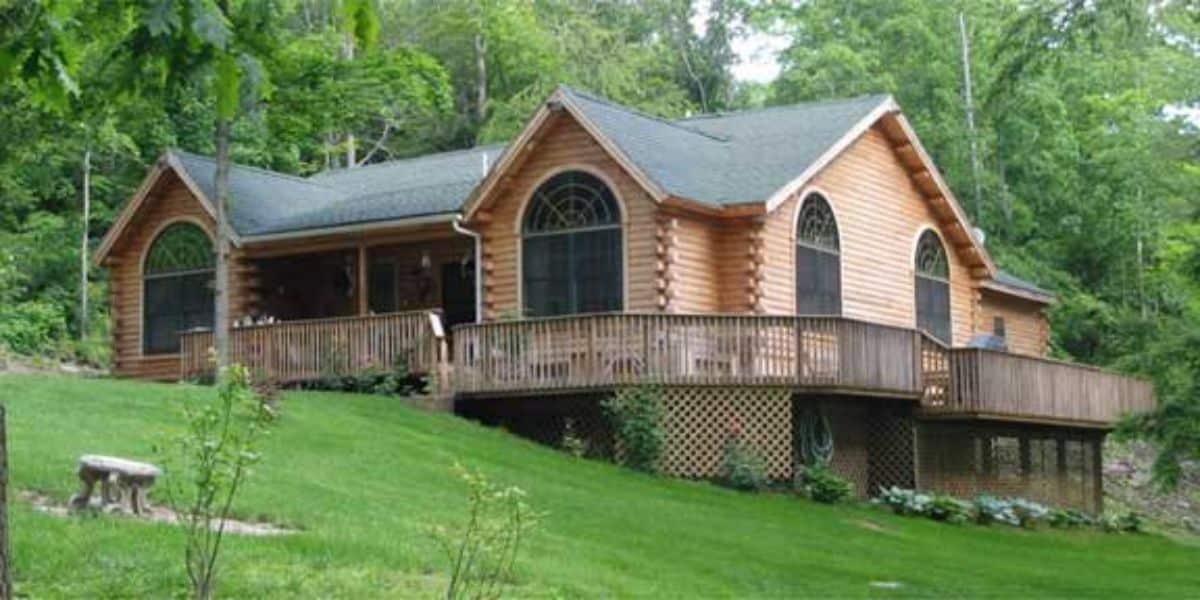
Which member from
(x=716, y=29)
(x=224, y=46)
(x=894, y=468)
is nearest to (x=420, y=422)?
(x=894, y=468)

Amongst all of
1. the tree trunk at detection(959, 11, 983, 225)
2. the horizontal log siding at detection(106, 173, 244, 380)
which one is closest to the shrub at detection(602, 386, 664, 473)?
the horizontal log siding at detection(106, 173, 244, 380)

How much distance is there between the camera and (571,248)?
24.5 m

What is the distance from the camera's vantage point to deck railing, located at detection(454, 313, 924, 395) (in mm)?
21984

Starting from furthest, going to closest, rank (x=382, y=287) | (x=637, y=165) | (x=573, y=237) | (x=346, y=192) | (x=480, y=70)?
(x=480, y=70) → (x=346, y=192) → (x=382, y=287) → (x=573, y=237) → (x=637, y=165)

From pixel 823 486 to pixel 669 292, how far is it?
368cm

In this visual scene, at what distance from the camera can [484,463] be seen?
19.0 m

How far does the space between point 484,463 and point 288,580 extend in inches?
328

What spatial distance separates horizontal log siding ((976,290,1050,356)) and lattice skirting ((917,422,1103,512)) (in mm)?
3680

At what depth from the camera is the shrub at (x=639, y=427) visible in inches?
848

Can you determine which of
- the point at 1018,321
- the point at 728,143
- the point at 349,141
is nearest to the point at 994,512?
the point at 728,143

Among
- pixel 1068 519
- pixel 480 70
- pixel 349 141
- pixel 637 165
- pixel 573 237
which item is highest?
pixel 480 70

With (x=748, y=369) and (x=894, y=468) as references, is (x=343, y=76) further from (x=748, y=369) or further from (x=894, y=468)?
(x=894, y=468)

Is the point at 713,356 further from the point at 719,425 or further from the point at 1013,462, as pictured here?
the point at 1013,462

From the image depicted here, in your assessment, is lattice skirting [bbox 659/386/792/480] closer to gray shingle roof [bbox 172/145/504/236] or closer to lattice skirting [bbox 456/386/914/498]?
lattice skirting [bbox 456/386/914/498]
